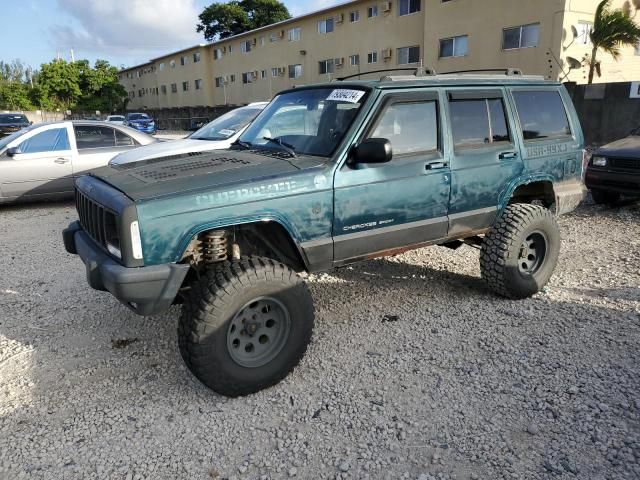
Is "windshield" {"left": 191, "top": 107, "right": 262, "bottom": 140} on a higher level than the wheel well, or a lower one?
higher

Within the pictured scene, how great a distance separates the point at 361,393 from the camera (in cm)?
321

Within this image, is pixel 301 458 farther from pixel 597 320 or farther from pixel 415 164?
pixel 597 320

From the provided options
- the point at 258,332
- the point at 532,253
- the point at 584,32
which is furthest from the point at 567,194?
the point at 584,32

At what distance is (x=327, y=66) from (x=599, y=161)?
25.1m

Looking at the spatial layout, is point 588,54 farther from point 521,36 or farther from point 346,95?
point 346,95

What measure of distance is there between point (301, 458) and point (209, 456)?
0.51 metres

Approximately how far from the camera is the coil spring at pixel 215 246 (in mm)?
3223

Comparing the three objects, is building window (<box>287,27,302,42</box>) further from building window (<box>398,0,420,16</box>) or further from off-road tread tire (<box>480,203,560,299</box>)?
off-road tread tire (<box>480,203,560,299</box>)

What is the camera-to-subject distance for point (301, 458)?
2656 mm

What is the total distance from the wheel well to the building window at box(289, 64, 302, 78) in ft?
99.0

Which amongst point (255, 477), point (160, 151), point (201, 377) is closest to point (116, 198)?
A: point (201, 377)

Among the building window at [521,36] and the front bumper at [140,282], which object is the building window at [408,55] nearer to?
the building window at [521,36]

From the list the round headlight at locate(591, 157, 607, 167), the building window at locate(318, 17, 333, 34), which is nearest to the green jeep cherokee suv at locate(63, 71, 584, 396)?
the round headlight at locate(591, 157, 607, 167)

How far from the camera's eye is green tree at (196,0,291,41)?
52750 mm
